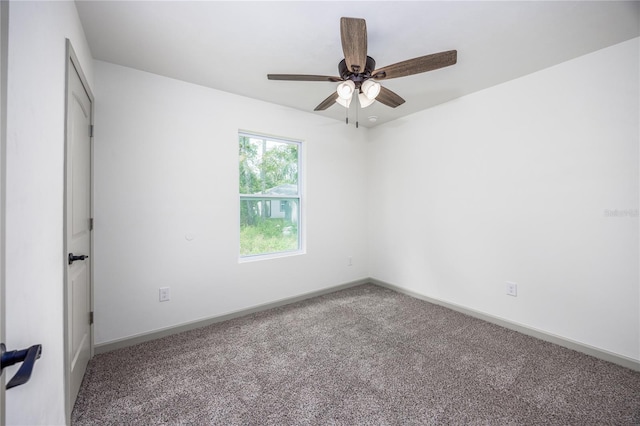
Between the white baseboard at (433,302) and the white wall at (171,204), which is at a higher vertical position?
the white wall at (171,204)

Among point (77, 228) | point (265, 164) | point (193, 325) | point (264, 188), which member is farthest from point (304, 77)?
point (193, 325)

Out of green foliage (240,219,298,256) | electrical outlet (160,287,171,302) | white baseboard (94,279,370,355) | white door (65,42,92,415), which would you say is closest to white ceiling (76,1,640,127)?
white door (65,42,92,415)

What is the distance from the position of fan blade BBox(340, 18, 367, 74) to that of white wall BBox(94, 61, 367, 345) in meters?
1.66

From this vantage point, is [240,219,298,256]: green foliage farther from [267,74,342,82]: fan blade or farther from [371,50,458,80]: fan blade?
[371,50,458,80]: fan blade

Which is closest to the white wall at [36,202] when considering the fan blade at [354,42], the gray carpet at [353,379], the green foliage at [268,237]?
the gray carpet at [353,379]

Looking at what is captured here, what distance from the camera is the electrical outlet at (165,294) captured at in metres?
2.54

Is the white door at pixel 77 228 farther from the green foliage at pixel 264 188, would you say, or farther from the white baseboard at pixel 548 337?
the white baseboard at pixel 548 337

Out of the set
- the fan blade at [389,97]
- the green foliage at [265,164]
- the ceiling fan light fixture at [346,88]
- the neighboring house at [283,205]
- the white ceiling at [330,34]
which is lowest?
the neighboring house at [283,205]

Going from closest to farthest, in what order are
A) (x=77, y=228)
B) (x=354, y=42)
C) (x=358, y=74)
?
(x=354, y=42)
(x=77, y=228)
(x=358, y=74)

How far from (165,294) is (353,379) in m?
1.90

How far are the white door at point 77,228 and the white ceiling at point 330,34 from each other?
0.51 metres

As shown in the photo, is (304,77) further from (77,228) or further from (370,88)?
(77,228)

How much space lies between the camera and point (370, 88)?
6.33 feet

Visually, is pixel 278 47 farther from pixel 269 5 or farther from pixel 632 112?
pixel 632 112
